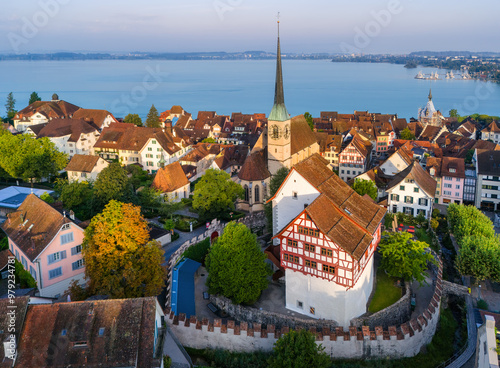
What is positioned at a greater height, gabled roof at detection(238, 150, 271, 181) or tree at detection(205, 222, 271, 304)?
gabled roof at detection(238, 150, 271, 181)

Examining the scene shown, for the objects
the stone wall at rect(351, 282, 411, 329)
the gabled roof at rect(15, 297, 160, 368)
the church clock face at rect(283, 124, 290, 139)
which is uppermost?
the church clock face at rect(283, 124, 290, 139)

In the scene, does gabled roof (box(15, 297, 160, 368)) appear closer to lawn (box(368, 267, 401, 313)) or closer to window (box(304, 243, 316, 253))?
window (box(304, 243, 316, 253))

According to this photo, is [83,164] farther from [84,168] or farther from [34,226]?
[34,226]

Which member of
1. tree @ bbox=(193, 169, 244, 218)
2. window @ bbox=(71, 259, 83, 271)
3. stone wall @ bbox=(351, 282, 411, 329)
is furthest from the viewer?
tree @ bbox=(193, 169, 244, 218)

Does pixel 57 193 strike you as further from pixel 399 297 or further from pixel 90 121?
pixel 399 297

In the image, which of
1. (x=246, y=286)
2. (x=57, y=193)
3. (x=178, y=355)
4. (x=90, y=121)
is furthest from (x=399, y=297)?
(x=90, y=121)

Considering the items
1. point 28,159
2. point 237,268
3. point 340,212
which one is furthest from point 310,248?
point 28,159

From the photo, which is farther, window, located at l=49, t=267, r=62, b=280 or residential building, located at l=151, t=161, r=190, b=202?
residential building, located at l=151, t=161, r=190, b=202

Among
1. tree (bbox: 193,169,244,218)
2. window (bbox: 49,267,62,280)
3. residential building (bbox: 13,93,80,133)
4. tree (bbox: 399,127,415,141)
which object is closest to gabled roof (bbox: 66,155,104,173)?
tree (bbox: 193,169,244,218)
